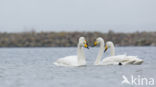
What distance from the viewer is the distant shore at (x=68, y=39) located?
41.6 m

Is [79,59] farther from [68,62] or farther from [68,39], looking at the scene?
[68,39]

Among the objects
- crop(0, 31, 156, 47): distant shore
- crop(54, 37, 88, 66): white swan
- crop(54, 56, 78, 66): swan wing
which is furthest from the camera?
crop(0, 31, 156, 47): distant shore

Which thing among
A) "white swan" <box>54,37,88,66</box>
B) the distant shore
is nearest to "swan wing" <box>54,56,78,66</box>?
"white swan" <box>54,37,88,66</box>

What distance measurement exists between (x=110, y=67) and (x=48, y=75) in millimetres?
3369

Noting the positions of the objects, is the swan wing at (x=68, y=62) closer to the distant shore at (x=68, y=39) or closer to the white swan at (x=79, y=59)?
the white swan at (x=79, y=59)

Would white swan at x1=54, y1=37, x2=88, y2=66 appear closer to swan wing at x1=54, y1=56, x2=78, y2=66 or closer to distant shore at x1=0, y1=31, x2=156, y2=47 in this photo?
swan wing at x1=54, y1=56, x2=78, y2=66

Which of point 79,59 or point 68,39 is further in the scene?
point 68,39

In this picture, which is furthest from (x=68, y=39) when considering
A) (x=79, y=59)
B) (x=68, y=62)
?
(x=79, y=59)

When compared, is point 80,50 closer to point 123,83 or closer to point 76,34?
point 123,83

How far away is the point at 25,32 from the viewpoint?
1874 inches

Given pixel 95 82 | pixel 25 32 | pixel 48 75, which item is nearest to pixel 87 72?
pixel 48 75

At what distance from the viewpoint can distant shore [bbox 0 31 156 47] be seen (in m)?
41.6

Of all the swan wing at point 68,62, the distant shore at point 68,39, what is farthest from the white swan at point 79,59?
the distant shore at point 68,39

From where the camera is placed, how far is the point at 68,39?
1683 inches
